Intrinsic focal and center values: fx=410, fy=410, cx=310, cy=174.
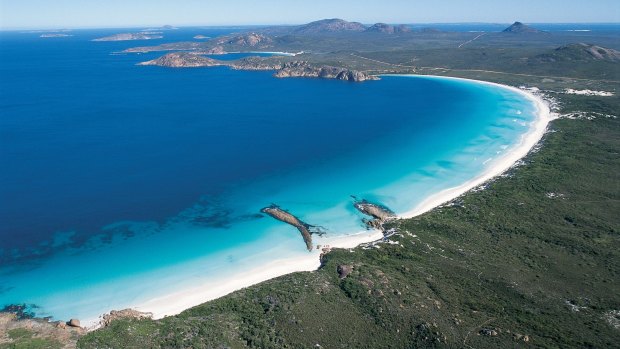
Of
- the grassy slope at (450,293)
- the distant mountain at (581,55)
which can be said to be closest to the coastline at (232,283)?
the grassy slope at (450,293)

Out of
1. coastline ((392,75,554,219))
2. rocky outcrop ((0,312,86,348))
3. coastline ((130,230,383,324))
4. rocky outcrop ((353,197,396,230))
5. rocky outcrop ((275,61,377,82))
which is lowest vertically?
Result: coastline ((130,230,383,324))

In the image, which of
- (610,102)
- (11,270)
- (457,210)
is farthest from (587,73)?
(11,270)

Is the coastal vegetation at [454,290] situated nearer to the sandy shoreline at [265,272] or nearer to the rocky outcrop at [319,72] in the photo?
the sandy shoreline at [265,272]

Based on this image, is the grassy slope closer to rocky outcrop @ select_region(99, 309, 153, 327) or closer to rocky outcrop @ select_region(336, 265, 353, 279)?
rocky outcrop @ select_region(336, 265, 353, 279)

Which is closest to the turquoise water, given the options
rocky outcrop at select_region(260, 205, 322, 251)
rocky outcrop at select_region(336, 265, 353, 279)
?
rocky outcrop at select_region(260, 205, 322, 251)

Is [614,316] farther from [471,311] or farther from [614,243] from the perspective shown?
[614,243]

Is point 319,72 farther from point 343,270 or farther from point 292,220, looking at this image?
point 343,270
